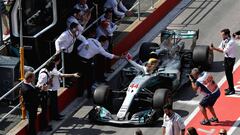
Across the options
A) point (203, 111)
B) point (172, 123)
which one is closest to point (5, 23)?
point (203, 111)

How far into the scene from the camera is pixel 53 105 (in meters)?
18.7

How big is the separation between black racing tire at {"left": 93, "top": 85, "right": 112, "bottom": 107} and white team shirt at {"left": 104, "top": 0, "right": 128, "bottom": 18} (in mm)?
5209

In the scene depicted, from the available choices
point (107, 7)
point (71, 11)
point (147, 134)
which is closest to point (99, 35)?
point (71, 11)

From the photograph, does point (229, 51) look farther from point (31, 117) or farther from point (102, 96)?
point (31, 117)

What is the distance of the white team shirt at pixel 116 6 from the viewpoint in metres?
23.6

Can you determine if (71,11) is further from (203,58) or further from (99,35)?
(203,58)

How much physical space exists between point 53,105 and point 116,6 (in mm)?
Result: 5972

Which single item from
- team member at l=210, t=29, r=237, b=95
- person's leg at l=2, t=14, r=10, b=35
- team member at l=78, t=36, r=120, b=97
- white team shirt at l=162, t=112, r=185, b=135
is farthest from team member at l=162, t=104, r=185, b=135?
person's leg at l=2, t=14, r=10, b=35

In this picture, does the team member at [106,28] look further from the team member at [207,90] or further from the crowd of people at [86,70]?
Result: the team member at [207,90]

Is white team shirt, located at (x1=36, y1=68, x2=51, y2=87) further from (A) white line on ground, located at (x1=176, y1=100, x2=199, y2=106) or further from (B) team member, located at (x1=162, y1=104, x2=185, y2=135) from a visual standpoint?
(A) white line on ground, located at (x1=176, y1=100, x2=199, y2=106)

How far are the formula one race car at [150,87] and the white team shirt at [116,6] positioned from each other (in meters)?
2.59

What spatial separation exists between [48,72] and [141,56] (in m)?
4.13

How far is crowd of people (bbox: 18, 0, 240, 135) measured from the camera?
17359mm

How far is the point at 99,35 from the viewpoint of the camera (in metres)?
21.3
